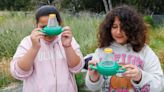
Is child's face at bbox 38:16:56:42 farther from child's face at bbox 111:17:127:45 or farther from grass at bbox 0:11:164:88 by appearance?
grass at bbox 0:11:164:88

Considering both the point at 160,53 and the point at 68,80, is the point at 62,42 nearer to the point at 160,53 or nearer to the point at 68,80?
the point at 68,80

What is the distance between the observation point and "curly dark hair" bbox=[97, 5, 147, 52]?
2.31m

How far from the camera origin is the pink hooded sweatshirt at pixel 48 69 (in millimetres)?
2434

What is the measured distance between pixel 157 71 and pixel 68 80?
0.59 m

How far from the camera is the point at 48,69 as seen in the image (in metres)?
2.44

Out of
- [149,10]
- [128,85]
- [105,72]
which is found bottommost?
[149,10]

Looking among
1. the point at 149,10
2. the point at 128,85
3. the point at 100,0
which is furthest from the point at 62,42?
the point at 100,0

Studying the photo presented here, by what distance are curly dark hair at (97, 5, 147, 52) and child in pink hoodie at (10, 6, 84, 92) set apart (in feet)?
0.71

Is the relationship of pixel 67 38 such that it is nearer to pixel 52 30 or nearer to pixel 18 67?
pixel 52 30

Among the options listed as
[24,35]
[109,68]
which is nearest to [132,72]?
[109,68]

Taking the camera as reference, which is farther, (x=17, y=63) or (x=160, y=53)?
(x=160, y=53)

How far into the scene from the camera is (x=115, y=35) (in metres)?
2.32

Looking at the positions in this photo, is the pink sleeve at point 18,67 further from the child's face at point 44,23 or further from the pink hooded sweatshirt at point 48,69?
the child's face at point 44,23

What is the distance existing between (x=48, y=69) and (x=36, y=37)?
0.27 meters
